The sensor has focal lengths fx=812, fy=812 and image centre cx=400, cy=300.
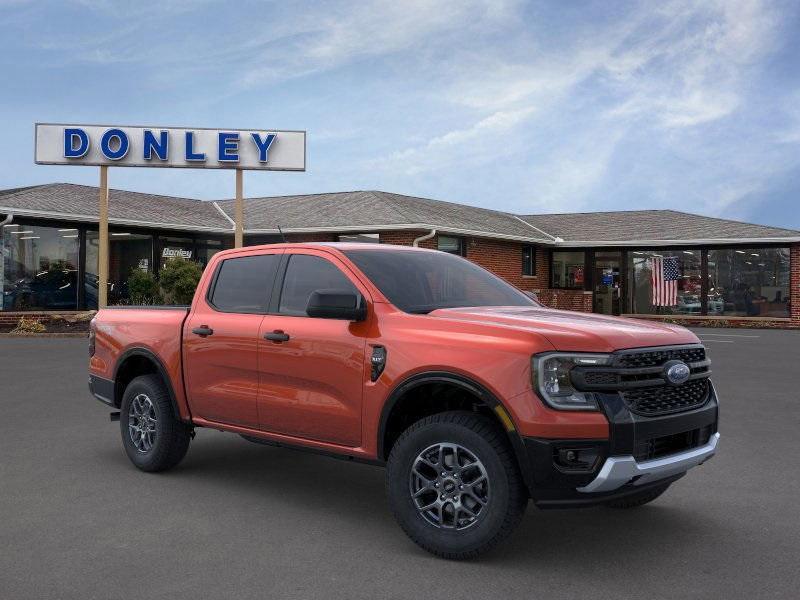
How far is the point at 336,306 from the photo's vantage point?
4938mm

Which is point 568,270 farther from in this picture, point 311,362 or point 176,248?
point 311,362

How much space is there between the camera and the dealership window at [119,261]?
26375 millimetres

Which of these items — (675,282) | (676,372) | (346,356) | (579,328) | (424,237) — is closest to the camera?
(579,328)

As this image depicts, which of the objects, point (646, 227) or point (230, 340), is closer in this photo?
point (230, 340)

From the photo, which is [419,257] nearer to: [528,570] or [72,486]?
[528,570]

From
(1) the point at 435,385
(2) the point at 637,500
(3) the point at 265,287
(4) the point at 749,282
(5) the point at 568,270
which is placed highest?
(5) the point at 568,270

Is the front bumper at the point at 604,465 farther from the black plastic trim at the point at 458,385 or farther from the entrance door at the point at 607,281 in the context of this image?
the entrance door at the point at 607,281

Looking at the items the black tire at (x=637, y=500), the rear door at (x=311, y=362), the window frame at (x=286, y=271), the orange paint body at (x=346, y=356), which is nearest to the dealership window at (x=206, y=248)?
the orange paint body at (x=346, y=356)

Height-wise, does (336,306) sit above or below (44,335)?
above

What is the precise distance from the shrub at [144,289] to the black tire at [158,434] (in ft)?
60.1

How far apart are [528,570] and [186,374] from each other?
3.22m

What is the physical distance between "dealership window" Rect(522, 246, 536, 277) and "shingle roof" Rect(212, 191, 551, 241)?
627 millimetres

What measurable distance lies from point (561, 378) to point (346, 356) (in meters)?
1.45

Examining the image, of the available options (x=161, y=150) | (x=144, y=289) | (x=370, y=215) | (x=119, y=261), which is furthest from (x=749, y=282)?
(x=119, y=261)
